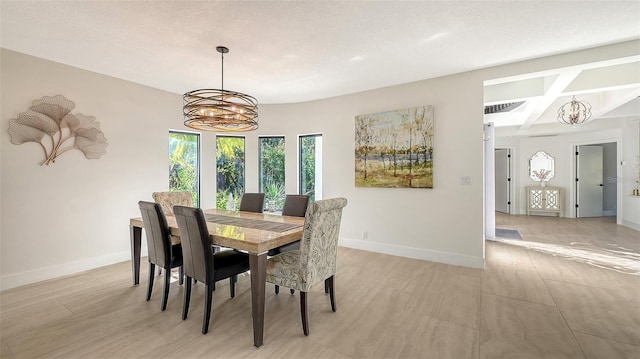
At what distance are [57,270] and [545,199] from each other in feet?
33.9

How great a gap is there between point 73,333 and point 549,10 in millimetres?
4579

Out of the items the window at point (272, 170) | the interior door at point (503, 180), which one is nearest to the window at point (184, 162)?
the window at point (272, 170)

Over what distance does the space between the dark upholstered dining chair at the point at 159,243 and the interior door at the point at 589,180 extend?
967cm

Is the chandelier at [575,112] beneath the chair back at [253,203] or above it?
above

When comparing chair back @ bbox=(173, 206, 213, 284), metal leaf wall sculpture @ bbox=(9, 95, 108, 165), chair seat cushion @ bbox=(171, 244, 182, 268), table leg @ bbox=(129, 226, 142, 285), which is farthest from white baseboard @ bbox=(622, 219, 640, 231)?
metal leaf wall sculpture @ bbox=(9, 95, 108, 165)

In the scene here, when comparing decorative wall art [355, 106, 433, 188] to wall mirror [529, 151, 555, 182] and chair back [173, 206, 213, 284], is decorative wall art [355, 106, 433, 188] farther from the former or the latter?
wall mirror [529, 151, 555, 182]

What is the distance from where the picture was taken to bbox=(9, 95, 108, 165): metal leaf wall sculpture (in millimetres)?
3088

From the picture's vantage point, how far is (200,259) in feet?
7.18

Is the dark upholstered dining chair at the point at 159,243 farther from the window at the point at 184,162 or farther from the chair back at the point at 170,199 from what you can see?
the window at the point at 184,162

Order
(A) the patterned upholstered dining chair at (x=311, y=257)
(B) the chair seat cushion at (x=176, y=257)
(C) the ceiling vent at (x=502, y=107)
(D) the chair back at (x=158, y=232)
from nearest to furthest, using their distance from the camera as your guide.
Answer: (A) the patterned upholstered dining chair at (x=311, y=257) < (D) the chair back at (x=158, y=232) < (B) the chair seat cushion at (x=176, y=257) < (C) the ceiling vent at (x=502, y=107)

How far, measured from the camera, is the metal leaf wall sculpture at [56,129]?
10.1 ft

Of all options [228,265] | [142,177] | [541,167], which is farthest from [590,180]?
[142,177]

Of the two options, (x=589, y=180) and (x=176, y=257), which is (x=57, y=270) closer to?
(x=176, y=257)

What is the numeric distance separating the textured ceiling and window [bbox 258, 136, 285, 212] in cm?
183
